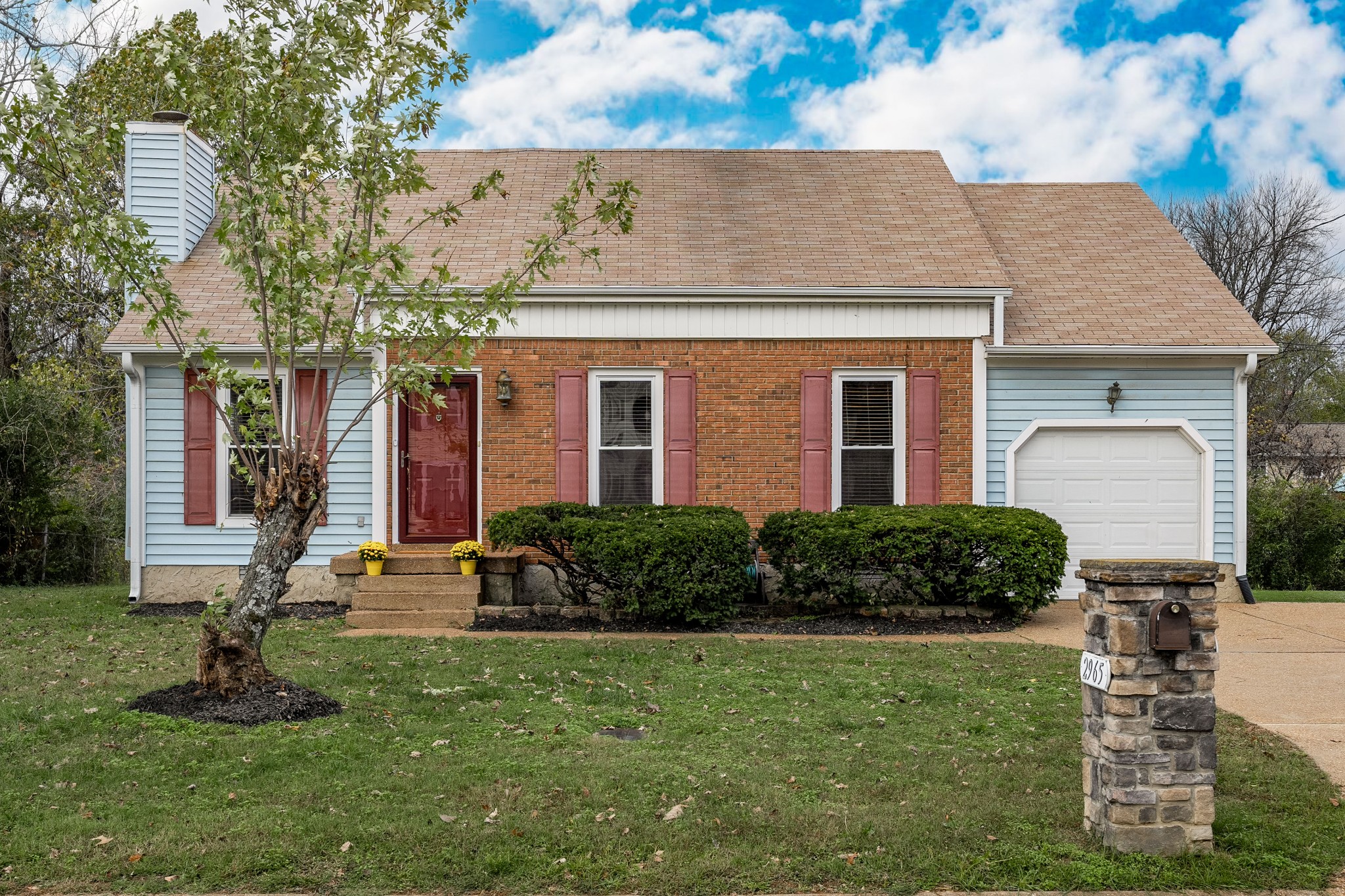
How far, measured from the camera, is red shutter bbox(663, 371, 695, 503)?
37.1 ft

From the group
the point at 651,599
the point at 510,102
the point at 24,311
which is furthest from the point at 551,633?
the point at 24,311

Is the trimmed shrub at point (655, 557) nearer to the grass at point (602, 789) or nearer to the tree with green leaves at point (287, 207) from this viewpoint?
the grass at point (602, 789)

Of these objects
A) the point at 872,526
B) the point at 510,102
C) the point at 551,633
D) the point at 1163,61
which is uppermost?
the point at 1163,61

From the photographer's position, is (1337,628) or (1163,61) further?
(1163,61)

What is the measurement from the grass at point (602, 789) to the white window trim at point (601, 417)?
398 cm

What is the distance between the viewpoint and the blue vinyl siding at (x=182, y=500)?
11336mm

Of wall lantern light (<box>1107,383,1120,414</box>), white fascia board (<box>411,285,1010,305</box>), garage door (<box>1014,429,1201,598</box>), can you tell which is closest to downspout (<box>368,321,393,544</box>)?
white fascia board (<box>411,285,1010,305</box>)

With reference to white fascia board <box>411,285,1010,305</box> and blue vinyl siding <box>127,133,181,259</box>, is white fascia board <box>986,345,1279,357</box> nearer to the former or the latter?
white fascia board <box>411,285,1010,305</box>

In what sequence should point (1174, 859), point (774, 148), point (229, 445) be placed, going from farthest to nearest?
1. point (774, 148)
2. point (229, 445)
3. point (1174, 859)

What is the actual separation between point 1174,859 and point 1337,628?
298 inches

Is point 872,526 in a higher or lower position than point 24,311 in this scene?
lower

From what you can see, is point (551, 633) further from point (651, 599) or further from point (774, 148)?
point (774, 148)

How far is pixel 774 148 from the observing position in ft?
48.2

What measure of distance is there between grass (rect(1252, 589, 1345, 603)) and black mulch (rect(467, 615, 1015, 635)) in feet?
15.8
